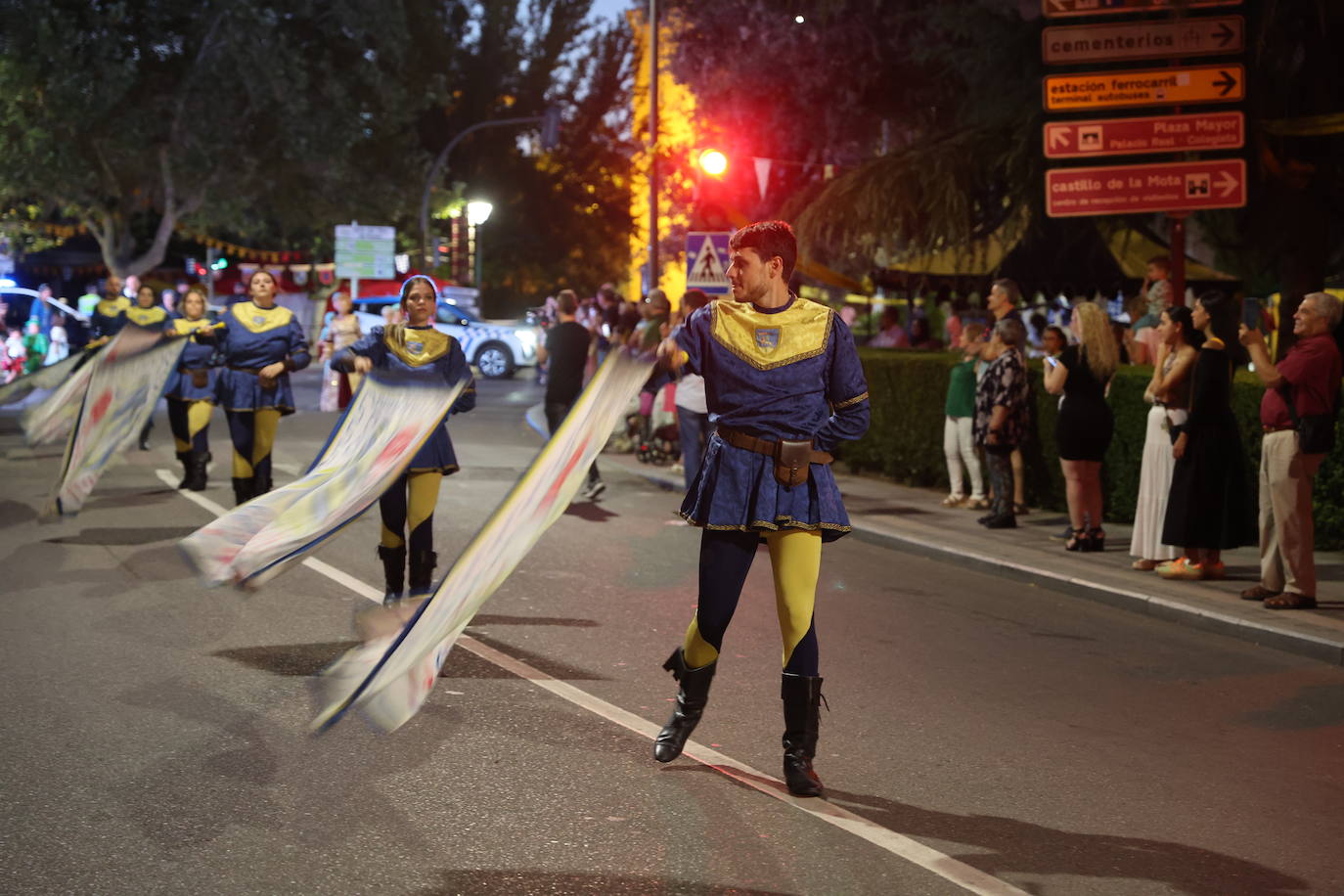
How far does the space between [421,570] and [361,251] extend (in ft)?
111

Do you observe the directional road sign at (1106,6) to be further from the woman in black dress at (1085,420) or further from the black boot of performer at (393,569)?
the black boot of performer at (393,569)

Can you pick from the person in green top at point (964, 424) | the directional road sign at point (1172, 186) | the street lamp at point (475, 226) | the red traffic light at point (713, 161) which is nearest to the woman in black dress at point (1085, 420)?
the directional road sign at point (1172, 186)

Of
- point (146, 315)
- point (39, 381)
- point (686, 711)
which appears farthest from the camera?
point (146, 315)

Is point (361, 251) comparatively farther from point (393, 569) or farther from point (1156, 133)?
point (393, 569)

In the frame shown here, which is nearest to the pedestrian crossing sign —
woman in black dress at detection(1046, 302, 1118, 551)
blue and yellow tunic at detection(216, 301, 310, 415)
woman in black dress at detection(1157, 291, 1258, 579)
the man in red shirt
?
woman in black dress at detection(1046, 302, 1118, 551)

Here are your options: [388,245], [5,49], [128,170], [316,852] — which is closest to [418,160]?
[388,245]

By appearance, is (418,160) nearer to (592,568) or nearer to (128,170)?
(128,170)

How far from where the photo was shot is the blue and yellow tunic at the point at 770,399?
5.13 metres

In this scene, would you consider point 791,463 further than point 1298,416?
No

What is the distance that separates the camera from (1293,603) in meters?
8.85

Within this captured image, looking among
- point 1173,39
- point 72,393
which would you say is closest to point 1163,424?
point 1173,39

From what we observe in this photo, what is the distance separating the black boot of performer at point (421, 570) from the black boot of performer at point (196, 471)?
6.60m

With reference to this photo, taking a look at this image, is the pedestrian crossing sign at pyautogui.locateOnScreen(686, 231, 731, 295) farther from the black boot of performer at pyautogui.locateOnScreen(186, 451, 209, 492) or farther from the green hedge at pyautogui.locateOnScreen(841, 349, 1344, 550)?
the black boot of performer at pyautogui.locateOnScreen(186, 451, 209, 492)

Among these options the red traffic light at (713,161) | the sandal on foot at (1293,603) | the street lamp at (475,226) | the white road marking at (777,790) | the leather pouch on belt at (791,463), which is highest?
the street lamp at (475,226)
